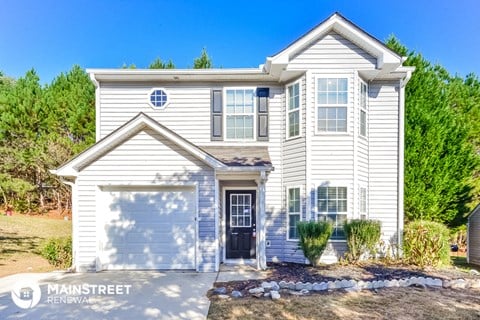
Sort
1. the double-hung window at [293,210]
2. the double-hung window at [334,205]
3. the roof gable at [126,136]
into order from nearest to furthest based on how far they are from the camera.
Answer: the roof gable at [126,136]
the double-hung window at [334,205]
the double-hung window at [293,210]

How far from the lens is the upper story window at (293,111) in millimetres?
9148

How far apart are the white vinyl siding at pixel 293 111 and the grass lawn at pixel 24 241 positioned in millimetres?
7829

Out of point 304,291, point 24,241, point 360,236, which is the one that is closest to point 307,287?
point 304,291

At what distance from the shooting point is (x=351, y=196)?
880 centimetres

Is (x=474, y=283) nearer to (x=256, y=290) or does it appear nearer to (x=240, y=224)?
(x=256, y=290)

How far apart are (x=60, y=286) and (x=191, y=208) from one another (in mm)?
3312

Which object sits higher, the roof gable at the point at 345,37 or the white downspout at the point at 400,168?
the roof gable at the point at 345,37

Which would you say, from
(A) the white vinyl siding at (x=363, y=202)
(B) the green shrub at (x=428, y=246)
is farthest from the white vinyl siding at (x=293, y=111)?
(B) the green shrub at (x=428, y=246)

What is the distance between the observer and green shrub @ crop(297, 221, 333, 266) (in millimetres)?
8031

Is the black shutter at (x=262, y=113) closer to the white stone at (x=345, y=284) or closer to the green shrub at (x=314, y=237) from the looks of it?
the green shrub at (x=314, y=237)

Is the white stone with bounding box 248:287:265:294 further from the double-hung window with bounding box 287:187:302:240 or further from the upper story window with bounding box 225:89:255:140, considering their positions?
the upper story window with bounding box 225:89:255:140
